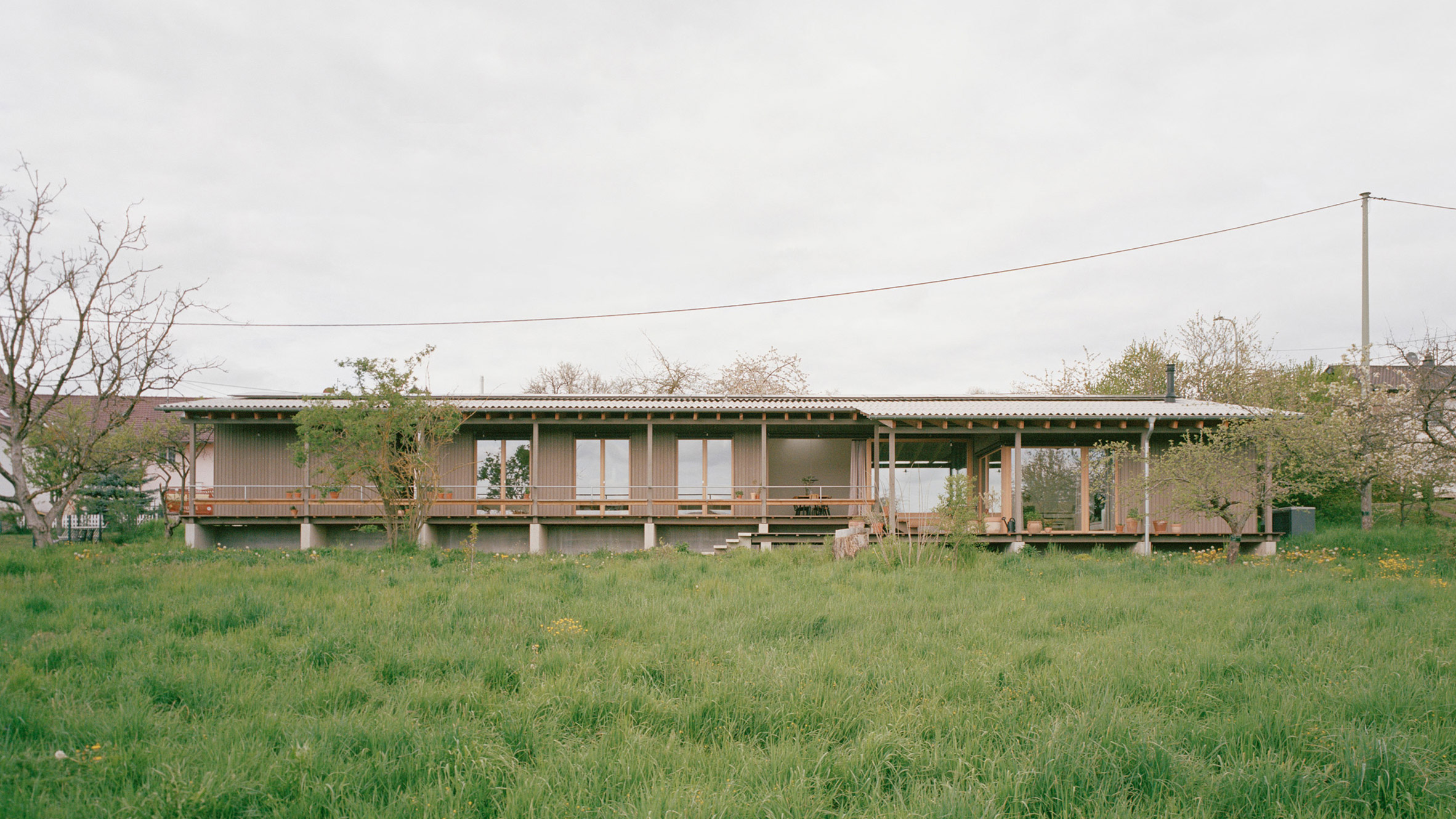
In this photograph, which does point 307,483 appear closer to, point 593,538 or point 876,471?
point 593,538

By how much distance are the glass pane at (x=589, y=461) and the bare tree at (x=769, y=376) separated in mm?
13500

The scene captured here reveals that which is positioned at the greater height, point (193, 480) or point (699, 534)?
point (193, 480)

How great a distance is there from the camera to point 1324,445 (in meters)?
10.6

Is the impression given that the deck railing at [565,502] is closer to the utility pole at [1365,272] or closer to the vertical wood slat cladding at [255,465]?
the vertical wood slat cladding at [255,465]

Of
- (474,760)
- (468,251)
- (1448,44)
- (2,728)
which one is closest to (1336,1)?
(1448,44)

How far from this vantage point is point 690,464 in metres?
16.4

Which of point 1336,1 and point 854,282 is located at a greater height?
point 1336,1

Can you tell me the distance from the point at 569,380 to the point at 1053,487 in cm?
2261

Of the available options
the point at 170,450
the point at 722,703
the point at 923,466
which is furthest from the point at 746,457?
the point at 170,450

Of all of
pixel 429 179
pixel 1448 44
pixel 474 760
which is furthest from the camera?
pixel 429 179

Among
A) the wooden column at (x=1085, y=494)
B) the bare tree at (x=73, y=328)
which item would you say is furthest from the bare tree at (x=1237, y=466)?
the bare tree at (x=73, y=328)

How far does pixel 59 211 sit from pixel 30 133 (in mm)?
1352

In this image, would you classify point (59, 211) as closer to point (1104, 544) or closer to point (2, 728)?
point (2, 728)

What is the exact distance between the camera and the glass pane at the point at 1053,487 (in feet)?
46.8
